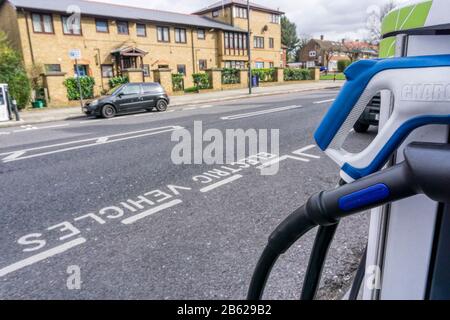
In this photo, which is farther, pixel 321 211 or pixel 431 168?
pixel 321 211

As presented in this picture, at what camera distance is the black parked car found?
44.2ft

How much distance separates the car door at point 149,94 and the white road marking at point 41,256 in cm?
1243

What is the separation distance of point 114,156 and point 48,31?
23066 mm

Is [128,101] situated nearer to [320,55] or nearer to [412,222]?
[412,222]

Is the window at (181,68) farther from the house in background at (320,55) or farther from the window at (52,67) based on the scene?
the house in background at (320,55)

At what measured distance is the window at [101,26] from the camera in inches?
1030

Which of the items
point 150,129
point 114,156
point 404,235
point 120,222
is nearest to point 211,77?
point 150,129

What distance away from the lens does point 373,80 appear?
625 mm

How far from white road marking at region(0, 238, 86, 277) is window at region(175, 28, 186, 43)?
103 feet

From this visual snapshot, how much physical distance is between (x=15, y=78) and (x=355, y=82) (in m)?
20.3

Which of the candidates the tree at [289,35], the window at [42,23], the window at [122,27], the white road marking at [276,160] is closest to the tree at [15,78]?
the window at [42,23]

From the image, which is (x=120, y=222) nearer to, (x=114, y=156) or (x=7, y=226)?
(x=7, y=226)

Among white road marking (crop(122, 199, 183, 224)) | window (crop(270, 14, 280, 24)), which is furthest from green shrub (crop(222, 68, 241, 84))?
white road marking (crop(122, 199, 183, 224))

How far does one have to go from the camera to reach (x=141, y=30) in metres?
28.8
